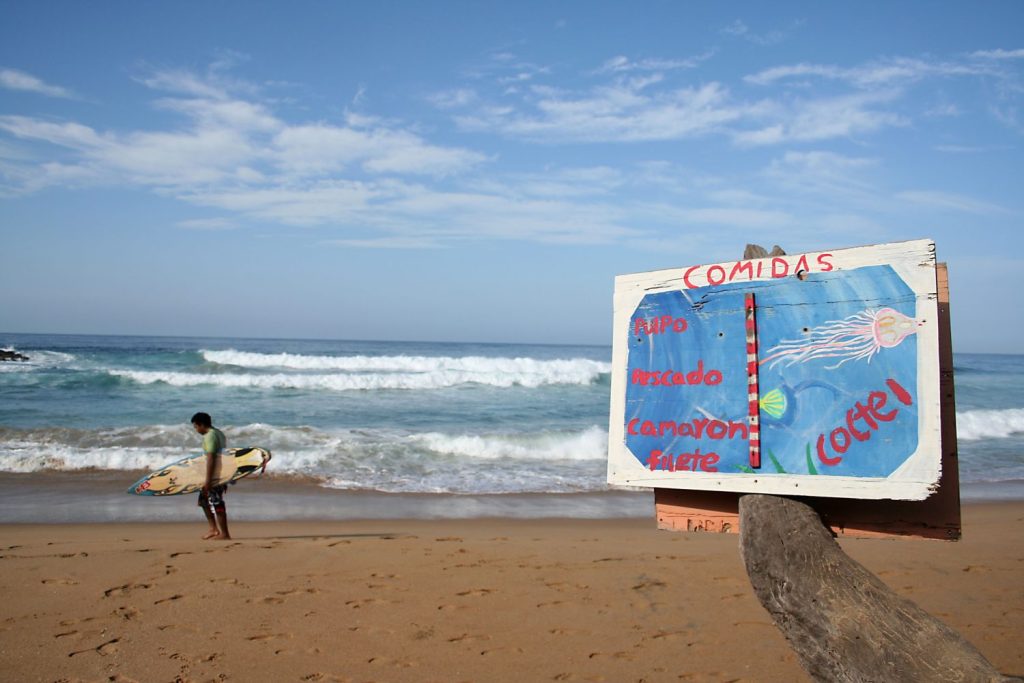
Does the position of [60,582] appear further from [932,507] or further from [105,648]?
[932,507]

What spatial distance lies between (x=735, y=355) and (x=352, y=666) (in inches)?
121

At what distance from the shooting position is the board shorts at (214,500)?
775cm

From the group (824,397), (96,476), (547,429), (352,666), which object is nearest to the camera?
(824,397)

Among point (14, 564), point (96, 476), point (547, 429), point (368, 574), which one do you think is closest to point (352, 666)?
point (368, 574)

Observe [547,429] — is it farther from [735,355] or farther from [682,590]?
[735,355]

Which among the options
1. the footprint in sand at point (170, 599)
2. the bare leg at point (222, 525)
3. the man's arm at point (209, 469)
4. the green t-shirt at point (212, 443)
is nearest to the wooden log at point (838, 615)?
the footprint in sand at point (170, 599)

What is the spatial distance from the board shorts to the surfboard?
0.53 metres

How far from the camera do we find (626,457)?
110 inches

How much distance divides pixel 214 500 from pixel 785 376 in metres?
6.88

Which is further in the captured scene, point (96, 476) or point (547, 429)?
point (547, 429)

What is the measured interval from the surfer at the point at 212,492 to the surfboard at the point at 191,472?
11.1 inches

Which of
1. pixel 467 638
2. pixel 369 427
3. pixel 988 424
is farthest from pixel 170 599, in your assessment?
pixel 988 424

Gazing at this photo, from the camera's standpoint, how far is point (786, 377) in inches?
98.9

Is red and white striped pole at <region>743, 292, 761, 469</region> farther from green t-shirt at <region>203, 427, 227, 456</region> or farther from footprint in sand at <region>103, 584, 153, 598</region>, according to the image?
green t-shirt at <region>203, 427, 227, 456</region>
